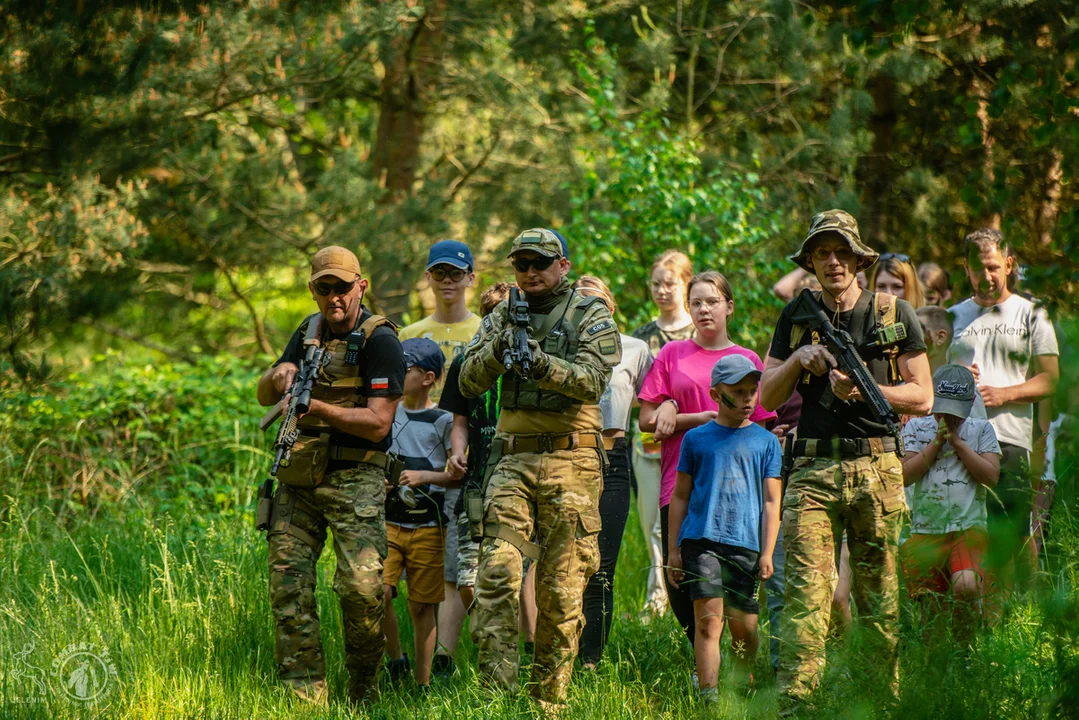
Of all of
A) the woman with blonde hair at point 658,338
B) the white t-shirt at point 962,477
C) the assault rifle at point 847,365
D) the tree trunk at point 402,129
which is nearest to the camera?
the assault rifle at point 847,365

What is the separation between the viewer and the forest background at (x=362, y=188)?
519cm

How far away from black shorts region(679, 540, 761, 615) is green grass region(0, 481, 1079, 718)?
490mm

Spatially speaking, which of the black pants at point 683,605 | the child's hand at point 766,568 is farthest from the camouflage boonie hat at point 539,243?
the child's hand at point 766,568

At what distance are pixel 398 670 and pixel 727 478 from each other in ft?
7.31

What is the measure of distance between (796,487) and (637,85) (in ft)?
34.6

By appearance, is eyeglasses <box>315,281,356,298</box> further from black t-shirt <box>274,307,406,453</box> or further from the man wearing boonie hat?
the man wearing boonie hat

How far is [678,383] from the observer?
6.09 meters

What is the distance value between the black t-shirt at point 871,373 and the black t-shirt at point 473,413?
1.74 m

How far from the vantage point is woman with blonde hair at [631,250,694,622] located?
6887 mm

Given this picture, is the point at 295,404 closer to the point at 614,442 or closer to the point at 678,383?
the point at 614,442

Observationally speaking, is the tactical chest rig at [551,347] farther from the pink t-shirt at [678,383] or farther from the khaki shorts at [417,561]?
the khaki shorts at [417,561]

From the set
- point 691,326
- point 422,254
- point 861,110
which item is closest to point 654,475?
point 691,326

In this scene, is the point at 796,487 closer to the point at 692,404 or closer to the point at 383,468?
the point at 692,404

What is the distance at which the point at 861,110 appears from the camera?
44.8 feet
